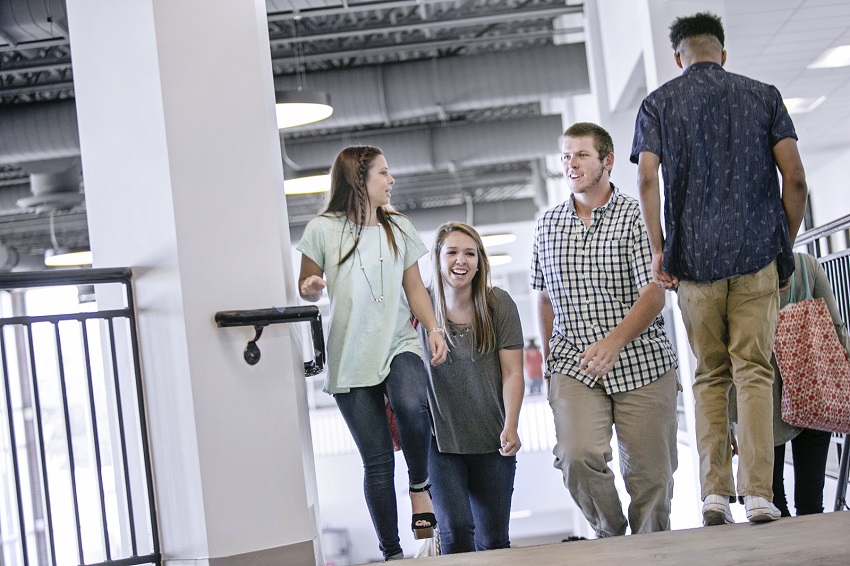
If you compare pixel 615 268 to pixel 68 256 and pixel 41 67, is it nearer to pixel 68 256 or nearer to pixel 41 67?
pixel 41 67

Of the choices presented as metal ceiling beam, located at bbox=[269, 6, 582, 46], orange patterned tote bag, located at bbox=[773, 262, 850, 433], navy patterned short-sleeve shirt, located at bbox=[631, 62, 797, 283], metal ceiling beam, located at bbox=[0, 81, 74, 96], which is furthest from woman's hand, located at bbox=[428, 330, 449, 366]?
metal ceiling beam, located at bbox=[0, 81, 74, 96]

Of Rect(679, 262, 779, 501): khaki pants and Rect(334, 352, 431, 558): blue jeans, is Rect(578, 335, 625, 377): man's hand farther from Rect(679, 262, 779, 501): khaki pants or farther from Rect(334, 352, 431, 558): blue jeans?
Rect(334, 352, 431, 558): blue jeans

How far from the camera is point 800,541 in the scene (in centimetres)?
269

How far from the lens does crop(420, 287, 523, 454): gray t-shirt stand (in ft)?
11.8

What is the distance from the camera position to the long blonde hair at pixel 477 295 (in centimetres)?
362

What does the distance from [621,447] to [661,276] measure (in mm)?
645

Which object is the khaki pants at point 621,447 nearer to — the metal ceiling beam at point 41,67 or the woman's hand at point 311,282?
the woman's hand at point 311,282

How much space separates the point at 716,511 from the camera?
9.80ft

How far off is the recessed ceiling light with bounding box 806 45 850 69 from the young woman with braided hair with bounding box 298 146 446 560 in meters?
7.18

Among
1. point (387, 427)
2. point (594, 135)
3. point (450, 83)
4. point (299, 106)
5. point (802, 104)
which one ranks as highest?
point (450, 83)

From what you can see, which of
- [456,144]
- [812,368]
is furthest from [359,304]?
[456,144]

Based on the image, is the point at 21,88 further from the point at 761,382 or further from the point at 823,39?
the point at 761,382

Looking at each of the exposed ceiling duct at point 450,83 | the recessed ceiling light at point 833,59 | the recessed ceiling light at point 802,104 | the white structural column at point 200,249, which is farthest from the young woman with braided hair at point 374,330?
the recessed ceiling light at point 802,104

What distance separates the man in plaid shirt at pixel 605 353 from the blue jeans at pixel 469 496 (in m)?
0.36
